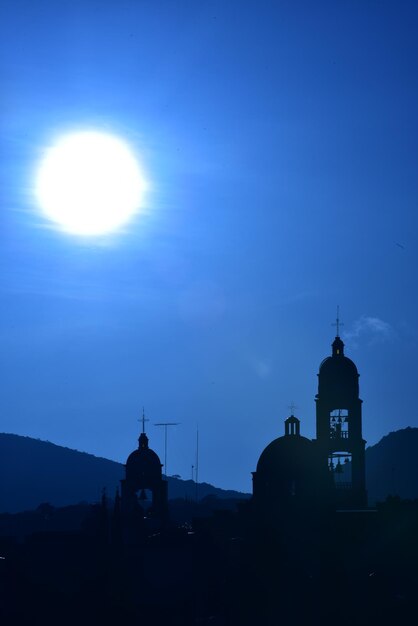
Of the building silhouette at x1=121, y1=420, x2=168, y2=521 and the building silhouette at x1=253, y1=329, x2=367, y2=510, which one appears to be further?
the building silhouette at x1=121, y1=420, x2=168, y2=521

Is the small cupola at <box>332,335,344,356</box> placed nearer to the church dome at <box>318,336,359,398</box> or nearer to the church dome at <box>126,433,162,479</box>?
the church dome at <box>318,336,359,398</box>

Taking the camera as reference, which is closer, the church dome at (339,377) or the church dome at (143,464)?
the church dome at (339,377)

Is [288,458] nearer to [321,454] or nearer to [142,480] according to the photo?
[321,454]

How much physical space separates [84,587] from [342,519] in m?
14.5

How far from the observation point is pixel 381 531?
2372 inches

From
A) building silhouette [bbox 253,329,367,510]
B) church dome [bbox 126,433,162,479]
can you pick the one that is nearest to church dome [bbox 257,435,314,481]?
building silhouette [bbox 253,329,367,510]

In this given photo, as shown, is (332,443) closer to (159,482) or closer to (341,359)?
(341,359)

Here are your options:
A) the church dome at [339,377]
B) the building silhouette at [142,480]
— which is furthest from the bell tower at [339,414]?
the building silhouette at [142,480]

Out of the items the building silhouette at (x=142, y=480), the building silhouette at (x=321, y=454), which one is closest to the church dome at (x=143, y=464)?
the building silhouette at (x=142, y=480)

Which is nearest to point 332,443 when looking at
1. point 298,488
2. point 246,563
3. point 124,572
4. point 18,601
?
point 298,488

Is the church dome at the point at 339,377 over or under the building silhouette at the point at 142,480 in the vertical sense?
over

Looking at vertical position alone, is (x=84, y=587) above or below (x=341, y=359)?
below

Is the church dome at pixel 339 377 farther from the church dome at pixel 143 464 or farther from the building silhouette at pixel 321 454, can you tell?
the church dome at pixel 143 464

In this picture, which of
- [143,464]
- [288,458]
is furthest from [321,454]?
[143,464]
